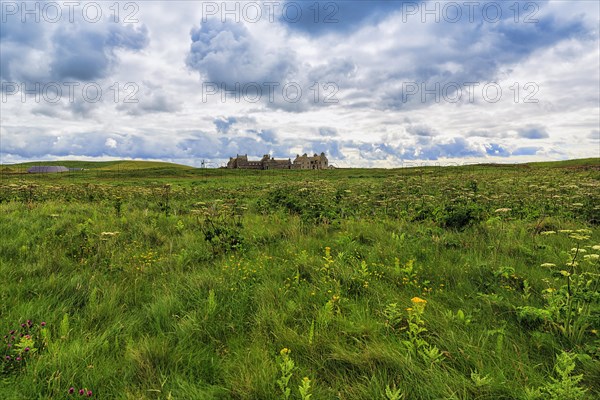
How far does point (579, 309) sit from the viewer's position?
3.16 metres

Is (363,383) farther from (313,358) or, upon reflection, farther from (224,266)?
(224,266)

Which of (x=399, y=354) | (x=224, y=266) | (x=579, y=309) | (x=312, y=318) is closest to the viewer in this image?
(x=399, y=354)

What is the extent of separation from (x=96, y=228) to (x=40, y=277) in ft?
9.22

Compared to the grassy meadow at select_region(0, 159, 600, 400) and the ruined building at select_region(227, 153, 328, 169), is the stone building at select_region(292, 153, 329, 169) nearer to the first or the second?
the ruined building at select_region(227, 153, 328, 169)

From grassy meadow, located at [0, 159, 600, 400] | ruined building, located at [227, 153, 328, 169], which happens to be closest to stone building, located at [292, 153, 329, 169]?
ruined building, located at [227, 153, 328, 169]

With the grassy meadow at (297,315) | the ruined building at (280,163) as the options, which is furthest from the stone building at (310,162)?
the grassy meadow at (297,315)

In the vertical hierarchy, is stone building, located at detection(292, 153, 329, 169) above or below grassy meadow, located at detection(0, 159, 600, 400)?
above

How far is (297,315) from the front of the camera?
Answer: 386 centimetres

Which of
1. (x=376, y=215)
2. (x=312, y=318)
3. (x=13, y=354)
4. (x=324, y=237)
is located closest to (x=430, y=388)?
(x=312, y=318)

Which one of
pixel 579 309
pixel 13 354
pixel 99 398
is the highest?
pixel 579 309

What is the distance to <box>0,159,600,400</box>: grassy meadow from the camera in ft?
8.91

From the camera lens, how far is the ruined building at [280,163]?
147m

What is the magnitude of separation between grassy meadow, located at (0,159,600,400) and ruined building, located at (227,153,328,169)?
13906 cm

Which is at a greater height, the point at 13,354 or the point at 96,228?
the point at 96,228
